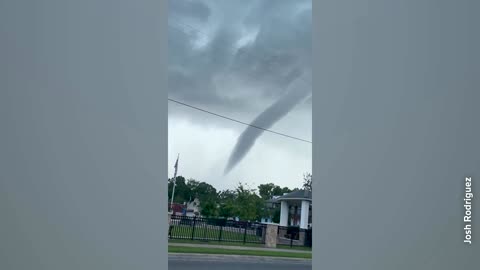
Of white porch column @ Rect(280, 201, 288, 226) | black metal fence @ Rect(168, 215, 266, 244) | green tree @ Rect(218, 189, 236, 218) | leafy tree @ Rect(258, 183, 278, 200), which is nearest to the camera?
black metal fence @ Rect(168, 215, 266, 244)

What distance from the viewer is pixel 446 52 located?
317cm

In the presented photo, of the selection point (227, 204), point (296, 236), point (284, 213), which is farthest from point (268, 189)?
point (296, 236)

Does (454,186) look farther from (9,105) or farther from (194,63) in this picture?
(194,63)

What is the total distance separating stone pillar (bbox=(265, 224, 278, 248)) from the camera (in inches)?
592

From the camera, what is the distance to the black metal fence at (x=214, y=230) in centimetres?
1370

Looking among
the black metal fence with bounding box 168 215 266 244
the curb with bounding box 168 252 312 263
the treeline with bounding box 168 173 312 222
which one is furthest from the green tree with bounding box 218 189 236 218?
the curb with bounding box 168 252 312 263

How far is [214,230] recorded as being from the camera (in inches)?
589

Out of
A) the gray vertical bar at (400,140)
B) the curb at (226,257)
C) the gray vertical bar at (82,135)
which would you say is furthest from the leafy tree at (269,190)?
the gray vertical bar at (82,135)

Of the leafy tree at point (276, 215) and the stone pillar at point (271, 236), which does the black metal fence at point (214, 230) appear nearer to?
the stone pillar at point (271, 236)

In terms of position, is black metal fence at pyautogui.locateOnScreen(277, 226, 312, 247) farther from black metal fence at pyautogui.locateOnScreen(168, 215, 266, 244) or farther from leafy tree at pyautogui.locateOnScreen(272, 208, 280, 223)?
leafy tree at pyautogui.locateOnScreen(272, 208, 280, 223)

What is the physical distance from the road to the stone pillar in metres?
3.25

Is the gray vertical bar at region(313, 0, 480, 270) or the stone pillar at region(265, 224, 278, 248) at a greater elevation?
the gray vertical bar at region(313, 0, 480, 270)

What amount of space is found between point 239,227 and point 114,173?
13.4 metres

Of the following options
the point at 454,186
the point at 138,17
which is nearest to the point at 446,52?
the point at 454,186
